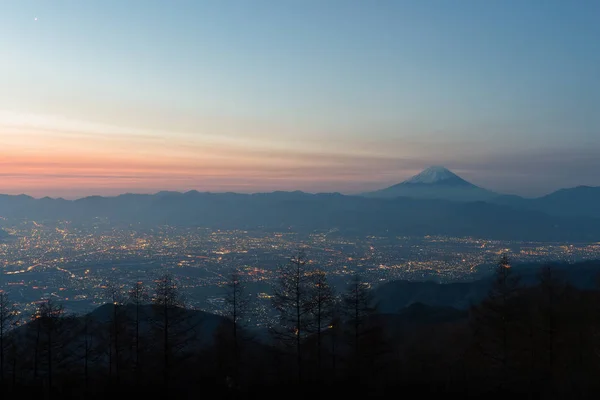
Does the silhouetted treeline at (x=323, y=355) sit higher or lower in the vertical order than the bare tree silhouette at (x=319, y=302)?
lower

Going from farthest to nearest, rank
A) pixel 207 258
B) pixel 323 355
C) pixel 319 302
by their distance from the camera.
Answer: pixel 207 258 → pixel 323 355 → pixel 319 302

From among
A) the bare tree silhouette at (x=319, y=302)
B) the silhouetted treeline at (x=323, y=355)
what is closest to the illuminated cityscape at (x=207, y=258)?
the silhouetted treeline at (x=323, y=355)

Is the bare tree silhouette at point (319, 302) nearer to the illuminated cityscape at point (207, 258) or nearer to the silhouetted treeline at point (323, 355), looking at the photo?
the silhouetted treeline at point (323, 355)

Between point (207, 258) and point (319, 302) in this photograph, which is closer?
point (319, 302)

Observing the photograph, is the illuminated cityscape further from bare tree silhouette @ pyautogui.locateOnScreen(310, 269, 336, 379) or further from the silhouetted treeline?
bare tree silhouette @ pyautogui.locateOnScreen(310, 269, 336, 379)

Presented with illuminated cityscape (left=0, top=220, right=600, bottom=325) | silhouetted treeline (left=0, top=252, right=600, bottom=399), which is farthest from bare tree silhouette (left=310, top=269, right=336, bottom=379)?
illuminated cityscape (left=0, top=220, right=600, bottom=325)

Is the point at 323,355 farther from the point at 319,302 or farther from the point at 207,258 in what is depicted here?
the point at 207,258

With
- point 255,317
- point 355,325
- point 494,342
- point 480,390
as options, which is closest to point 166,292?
point 355,325

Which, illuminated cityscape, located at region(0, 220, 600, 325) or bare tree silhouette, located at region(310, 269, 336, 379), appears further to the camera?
illuminated cityscape, located at region(0, 220, 600, 325)

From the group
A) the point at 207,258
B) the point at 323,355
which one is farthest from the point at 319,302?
the point at 207,258

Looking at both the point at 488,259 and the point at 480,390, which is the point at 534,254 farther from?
the point at 480,390

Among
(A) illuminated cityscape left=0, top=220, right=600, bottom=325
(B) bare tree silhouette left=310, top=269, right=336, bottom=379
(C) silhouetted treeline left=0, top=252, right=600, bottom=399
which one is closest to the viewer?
(C) silhouetted treeline left=0, top=252, right=600, bottom=399
